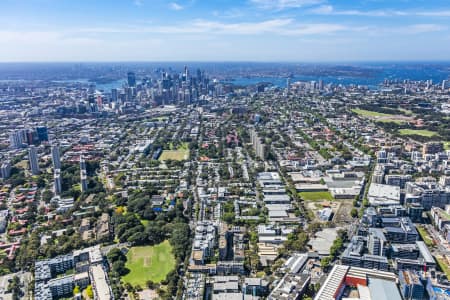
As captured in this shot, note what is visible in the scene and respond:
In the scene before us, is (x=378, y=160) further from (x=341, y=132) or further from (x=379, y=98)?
(x=379, y=98)

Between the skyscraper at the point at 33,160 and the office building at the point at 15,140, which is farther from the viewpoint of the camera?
the office building at the point at 15,140

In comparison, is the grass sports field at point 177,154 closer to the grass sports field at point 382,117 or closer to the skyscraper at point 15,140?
the skyscraper at point 15,140

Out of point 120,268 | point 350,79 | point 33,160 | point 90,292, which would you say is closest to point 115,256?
point 120,268

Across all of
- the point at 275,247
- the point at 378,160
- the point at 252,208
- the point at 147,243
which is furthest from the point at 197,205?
the point at 378,160

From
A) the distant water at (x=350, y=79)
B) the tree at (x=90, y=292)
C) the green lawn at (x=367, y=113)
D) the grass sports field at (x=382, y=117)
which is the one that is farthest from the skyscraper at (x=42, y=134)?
the distant water at (x=350, y=79)

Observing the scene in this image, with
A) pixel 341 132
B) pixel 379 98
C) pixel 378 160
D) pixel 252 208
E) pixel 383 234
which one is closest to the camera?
pixel 383 234

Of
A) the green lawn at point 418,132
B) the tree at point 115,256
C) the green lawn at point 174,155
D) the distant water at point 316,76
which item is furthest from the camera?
the distant water at point 316,76

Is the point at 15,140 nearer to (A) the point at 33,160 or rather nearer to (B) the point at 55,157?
(A) the point at 33,160
